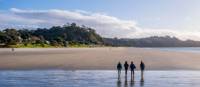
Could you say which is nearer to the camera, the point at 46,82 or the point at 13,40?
the point at 46,82

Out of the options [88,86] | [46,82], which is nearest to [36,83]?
[46,82]

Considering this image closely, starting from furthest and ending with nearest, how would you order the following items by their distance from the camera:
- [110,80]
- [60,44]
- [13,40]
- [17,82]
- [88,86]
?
Result: [60,44], [13,40], [110,80], [17,82], [88,86]

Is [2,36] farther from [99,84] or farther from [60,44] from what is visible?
[99,84]

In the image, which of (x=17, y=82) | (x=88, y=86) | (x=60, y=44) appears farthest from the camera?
(x=60, y=44)

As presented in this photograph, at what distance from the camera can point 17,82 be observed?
32.7 meters

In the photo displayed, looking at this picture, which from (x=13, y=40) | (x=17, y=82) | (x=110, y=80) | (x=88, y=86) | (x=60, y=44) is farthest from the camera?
(x=60, y=44)

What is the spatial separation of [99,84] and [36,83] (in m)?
4.60

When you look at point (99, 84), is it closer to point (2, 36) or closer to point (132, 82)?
point (132, 82)

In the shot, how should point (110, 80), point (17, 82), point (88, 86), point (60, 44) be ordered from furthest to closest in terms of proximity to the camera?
point (60, 44)
point (110, 80)
point (17, 82)
point (88, 86)

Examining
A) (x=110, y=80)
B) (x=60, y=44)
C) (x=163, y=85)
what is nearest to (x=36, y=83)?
(x=110, y=80)

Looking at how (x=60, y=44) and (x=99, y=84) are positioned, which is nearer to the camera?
(x=99, y=84)

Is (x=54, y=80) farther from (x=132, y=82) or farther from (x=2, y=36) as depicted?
(x=2, y=36)

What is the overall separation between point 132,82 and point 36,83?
24.3ft

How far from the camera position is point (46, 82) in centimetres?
3294
